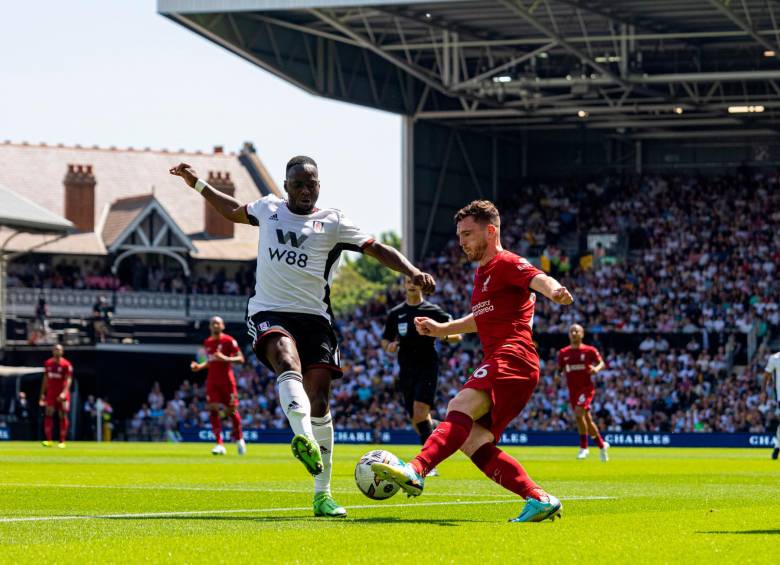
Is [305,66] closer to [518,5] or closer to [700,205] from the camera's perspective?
[518,5]

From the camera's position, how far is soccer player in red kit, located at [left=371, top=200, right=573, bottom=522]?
395 inches

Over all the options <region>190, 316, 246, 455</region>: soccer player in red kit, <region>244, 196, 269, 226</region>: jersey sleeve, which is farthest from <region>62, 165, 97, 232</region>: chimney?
→ <region>244, 196, 269, 226</region>: jersey sleeve

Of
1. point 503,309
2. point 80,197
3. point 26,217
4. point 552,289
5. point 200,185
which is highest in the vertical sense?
point 80,197

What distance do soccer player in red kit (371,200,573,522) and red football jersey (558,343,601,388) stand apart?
692 inches

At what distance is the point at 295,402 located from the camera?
34.3 feet

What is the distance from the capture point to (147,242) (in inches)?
2542

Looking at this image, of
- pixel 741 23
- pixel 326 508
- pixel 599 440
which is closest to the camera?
pixel 326 508

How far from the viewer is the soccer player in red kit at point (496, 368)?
10.0 meters

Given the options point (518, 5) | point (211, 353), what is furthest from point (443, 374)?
point (211, 353)

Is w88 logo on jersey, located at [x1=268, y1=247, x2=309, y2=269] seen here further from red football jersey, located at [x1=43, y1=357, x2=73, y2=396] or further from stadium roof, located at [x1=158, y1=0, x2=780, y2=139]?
stadium roof, located at [x1=158, y1=0, x2=780, y2=139]

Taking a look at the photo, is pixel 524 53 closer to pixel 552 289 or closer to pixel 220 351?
pixel 220 351

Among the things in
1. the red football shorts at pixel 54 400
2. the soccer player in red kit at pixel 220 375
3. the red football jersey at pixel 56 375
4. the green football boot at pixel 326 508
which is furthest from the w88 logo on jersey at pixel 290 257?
the red football shorts at pixel 54 400

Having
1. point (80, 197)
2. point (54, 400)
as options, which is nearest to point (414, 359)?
point (54, 400)

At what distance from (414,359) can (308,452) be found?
10836 millimetres
